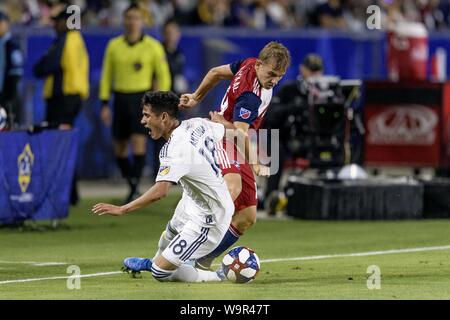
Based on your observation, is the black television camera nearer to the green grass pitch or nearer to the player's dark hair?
the green grass pitch

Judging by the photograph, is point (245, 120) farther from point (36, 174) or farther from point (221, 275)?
point (36, 174)

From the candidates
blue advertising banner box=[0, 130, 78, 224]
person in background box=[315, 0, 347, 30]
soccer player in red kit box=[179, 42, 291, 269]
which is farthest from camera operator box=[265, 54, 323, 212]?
person in background box=[315, 0, 347, 30]

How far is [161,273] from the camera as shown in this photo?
11.1 meters

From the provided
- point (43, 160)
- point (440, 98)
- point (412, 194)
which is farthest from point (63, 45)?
point (440, 98)

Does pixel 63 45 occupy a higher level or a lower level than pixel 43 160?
higher

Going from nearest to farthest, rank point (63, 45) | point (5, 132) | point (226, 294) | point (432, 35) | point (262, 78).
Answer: point (226, 294), point (262, 78), point (5, 132), point (63, 45), point (432, 35)

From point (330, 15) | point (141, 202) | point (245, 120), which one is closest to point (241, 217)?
point (245, 120)

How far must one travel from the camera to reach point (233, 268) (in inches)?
A: 445

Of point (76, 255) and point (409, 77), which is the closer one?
point (76, 255)

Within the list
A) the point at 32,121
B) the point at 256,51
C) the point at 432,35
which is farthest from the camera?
the point at 432,35

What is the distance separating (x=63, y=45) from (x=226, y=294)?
9.22 metres

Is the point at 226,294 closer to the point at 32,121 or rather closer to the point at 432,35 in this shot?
the point at 32,121

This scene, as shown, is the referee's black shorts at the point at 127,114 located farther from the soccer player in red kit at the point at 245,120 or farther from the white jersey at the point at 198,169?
the white jersey at the point at 198,169
